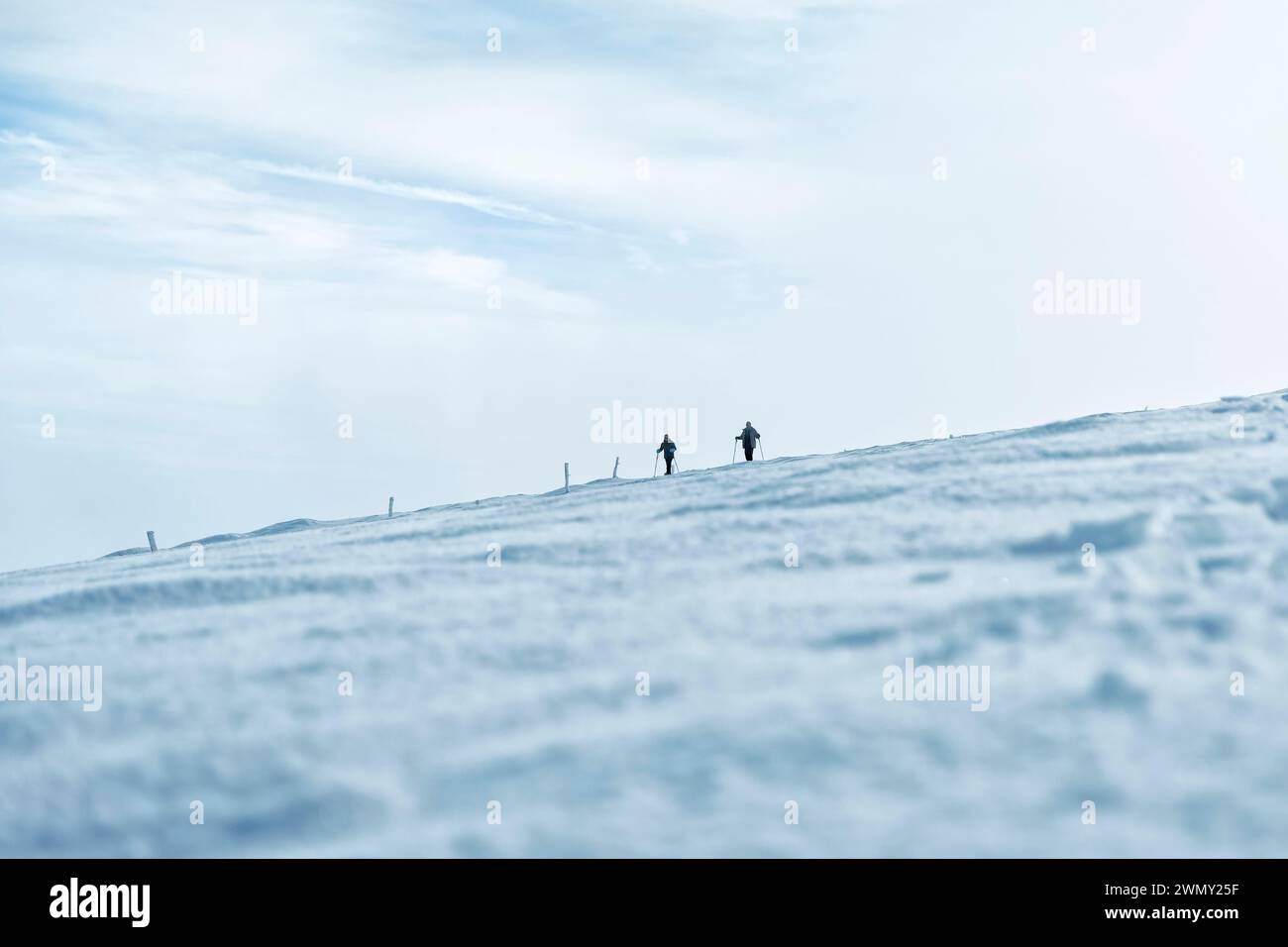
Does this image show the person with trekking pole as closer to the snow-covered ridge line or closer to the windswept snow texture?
the snow-covered ridge line

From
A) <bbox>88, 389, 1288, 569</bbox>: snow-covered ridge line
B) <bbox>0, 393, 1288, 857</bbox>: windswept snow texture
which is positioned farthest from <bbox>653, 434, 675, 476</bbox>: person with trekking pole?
<bbox>0, 393, 1288, 857</bbox>: windswept snow texture

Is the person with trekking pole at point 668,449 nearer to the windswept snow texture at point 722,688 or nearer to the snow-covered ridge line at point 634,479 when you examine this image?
the snow-covered ridge line at point 634,479

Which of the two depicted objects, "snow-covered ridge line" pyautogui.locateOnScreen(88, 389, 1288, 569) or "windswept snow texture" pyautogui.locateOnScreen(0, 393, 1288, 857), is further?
"snow-covered ridge line" pyautogui.locateOnScreen(88, 389, 1288, 569)

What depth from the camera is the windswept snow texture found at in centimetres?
837

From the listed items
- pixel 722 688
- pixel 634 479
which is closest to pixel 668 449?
pixel 634 479

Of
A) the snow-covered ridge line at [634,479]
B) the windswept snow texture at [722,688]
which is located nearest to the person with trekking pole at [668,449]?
the snow-covered ridge line at [634,479]

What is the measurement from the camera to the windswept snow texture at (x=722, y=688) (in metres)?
8.37

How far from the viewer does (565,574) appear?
13.8m

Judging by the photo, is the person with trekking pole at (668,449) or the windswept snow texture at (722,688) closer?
the windswept snow texture at (722,688)

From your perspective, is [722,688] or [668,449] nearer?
[722,688]

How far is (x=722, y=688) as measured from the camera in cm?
1011

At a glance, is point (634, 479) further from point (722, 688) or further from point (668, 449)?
point (722, 688)
